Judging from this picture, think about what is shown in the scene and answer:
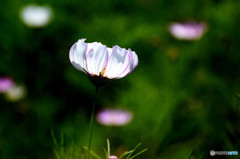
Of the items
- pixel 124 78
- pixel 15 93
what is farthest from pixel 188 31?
pixel 15 93

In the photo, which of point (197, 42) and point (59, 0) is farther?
point (59, 0)

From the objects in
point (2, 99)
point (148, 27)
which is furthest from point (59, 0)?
point (2, 99)

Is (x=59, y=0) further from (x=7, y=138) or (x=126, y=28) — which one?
(x=7, y=138)

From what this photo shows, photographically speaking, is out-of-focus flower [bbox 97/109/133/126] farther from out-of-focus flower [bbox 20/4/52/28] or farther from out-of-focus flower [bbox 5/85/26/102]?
out-of-focus flower [bbox 20/4/52/28]

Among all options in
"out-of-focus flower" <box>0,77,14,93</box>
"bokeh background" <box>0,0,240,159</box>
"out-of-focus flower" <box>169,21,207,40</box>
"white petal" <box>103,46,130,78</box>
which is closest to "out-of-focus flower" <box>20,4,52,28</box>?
"bokeh background" <box>0,0,240,159</box>

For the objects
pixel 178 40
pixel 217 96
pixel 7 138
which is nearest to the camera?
pixel 7 138

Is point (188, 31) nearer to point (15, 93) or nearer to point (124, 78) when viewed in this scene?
point (124, 78)
